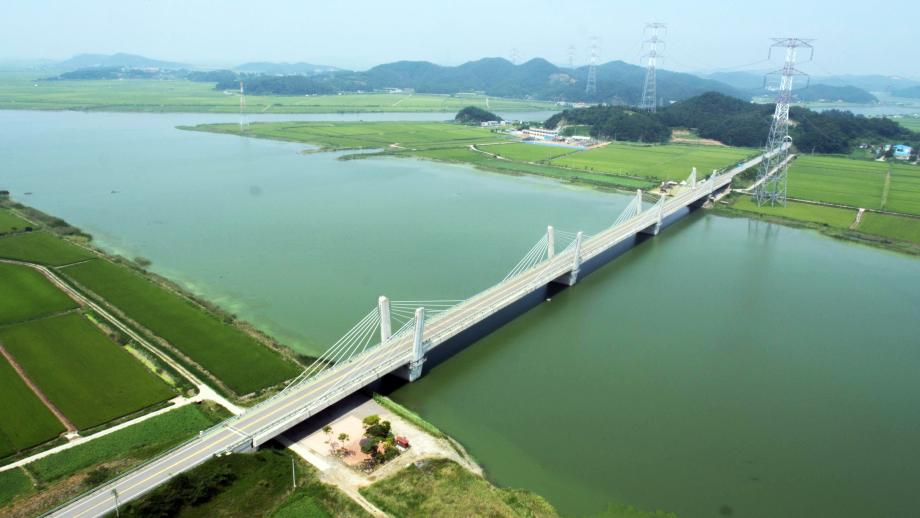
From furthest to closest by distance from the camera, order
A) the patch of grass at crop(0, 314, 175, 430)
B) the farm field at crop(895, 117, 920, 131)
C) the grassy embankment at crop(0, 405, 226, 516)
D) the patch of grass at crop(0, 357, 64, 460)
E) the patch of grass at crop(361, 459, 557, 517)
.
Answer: the farm field at crop(895, 117, 920, 131) < the patch of grass at crop(0, 314, 175, 430) < the patch of grass at crop(0, 357, 64, 460) < the patch of grass at crop(361, 459, 557, 517) < the grassy embankment at crop(0, 405, 226, 516)

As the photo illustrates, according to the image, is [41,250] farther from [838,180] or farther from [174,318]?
[838,180]

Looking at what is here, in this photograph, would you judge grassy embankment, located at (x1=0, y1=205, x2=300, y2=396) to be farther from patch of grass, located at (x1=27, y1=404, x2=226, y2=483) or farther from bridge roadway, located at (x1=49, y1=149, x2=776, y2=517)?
bridge roadway, located at (x1=49, y1=149, x2=776, y2=517)

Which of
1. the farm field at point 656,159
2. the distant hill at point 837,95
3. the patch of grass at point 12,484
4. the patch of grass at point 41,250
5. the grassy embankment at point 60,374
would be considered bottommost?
the patch of grass at point 12,484

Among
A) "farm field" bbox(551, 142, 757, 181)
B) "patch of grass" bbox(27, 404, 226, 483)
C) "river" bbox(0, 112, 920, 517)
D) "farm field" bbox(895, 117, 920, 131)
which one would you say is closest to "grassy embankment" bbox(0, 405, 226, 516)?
"patch of grass" bbox(27, 404, 226, 483)

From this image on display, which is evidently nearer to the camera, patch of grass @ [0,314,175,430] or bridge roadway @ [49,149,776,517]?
bridge roadway @ [49,149,776,517]

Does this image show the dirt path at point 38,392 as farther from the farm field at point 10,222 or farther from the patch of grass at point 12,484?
the farm field at point 10,222

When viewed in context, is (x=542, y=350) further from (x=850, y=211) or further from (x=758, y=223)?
(x=850, y=211)

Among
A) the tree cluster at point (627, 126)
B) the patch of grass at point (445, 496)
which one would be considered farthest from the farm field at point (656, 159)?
the patch of grass at point (445, 496)
